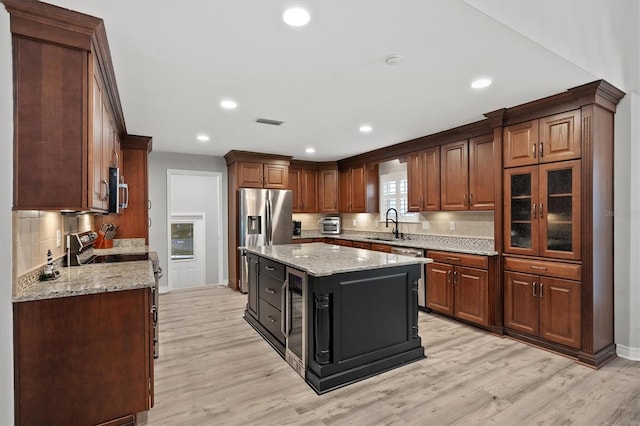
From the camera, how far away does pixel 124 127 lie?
A: 12.9 feet

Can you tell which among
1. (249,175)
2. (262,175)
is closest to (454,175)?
(262,175)

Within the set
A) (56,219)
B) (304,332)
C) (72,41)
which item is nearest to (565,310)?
(304,332)

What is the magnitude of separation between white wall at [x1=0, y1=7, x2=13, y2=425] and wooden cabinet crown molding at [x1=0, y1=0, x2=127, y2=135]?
5 cm

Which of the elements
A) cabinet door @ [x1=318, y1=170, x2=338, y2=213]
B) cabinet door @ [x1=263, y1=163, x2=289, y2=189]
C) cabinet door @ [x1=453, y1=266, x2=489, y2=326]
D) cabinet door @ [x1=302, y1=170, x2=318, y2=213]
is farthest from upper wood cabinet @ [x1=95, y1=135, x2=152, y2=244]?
cabinet door @ [x1=453, y1=266, x2=489, y2=326]

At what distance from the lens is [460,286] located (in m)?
3.90

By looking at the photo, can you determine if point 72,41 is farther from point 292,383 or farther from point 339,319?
point 292,383

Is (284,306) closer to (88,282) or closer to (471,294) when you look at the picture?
(88,282)

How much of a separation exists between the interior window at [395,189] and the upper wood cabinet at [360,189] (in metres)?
0.13

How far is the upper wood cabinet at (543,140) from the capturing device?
9.79 ft

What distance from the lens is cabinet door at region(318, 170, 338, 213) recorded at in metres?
6.64

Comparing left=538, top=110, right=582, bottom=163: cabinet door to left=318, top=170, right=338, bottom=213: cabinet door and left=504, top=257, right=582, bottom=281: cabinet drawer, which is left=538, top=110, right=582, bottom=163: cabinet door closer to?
left=504, top=257, right=582, bottom=281: cabinet drawer

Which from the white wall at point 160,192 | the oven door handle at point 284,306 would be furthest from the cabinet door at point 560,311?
the white wall at point 160,192

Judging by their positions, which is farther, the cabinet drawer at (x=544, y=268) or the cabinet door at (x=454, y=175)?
the cabinet door at (x=454, y=175)

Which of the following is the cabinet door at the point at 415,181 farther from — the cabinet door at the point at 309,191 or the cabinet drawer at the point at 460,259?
the cabinet door at the point at 309,191
